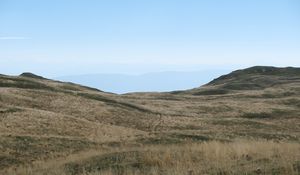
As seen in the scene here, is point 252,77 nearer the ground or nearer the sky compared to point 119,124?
nearer the sky

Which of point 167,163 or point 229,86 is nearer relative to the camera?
point 167,163

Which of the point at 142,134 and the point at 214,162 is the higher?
the point at 214,162

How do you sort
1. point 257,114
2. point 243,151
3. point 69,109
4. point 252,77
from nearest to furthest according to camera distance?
point 243,151 < point 69,109 < point 257,114 < point 252,77

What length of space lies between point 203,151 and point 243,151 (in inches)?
58.5

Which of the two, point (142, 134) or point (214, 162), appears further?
point (142, 134)

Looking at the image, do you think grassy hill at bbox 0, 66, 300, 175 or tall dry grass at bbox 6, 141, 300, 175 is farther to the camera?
grassy hill at bbox 0, 66, 300, 175

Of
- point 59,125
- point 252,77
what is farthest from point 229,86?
point 59,125

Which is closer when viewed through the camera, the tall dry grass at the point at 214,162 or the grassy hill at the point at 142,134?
the tall dry grass at the point at 214,162

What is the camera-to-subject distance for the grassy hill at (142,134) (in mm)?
A: 14703

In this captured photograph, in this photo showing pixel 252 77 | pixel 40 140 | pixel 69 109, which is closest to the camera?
pixel 40 140

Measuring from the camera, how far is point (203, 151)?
55.8 ft

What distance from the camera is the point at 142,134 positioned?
1459 inches

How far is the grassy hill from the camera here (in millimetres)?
14703

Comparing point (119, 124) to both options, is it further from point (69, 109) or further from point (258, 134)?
point (258, 134)
